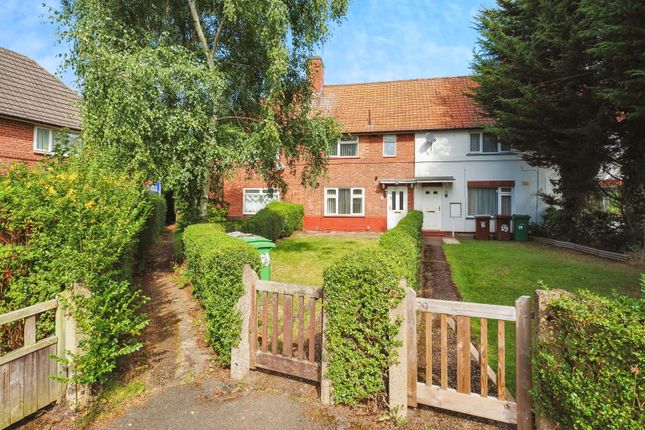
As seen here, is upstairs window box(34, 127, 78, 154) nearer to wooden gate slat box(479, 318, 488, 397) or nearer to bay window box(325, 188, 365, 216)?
bay window box(325, 188, 365, 216)

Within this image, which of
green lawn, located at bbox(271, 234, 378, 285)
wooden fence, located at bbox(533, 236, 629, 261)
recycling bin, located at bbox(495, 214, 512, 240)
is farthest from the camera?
recycling bin, located at bbox(495, 214, 512, 240)

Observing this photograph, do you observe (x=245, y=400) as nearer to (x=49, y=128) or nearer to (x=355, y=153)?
(x=355, y=153)

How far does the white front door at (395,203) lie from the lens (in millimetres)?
20094

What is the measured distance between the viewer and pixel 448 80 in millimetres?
22516

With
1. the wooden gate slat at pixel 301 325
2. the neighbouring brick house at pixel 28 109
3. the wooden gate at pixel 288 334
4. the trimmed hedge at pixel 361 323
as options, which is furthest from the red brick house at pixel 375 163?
the trimmed hedge at pixel 361 323

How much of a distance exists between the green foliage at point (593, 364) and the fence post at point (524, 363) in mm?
243

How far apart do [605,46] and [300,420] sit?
36.3 feet

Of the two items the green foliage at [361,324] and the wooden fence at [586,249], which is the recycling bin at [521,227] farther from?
the green foliage at [361,324]

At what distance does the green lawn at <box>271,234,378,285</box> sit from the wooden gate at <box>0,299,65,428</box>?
5.05 m

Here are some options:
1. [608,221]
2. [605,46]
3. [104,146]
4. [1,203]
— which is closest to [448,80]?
[608,221]

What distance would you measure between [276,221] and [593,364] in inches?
535

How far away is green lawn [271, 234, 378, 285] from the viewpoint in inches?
400

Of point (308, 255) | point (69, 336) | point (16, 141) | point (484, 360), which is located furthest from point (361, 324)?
point (16, 141)

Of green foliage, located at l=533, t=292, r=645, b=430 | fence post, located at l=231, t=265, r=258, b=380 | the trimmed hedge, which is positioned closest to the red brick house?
fence post, located at l=231, t=265, r=258, b=380
